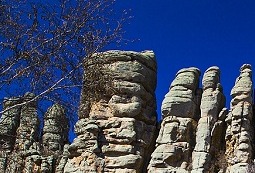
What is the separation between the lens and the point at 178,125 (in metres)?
24.9

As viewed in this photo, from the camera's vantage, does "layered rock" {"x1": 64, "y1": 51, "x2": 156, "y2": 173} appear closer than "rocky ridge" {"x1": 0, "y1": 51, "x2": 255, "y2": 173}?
No

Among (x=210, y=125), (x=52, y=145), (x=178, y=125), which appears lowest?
(x=210, y=125)

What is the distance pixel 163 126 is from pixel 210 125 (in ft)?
7.51

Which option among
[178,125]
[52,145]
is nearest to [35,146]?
[52,145]

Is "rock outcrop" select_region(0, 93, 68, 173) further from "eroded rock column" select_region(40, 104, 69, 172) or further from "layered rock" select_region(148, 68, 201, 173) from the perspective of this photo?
"layered rock" select_region(148, 68, 201, 173)

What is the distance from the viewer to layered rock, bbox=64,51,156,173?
24.5 m

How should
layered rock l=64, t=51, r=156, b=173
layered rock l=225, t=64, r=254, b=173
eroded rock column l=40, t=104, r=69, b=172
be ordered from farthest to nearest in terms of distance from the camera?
eroded rock column l=40, t=104, r=69, b=172, layered rock l=64, t=51, r=156, b=173, layered rock l=225, t=64, r=254, b=173

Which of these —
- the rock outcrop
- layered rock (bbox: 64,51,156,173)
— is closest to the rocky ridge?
layered rock (bbox: 64,51,156,173)

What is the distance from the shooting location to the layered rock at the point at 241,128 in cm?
2270

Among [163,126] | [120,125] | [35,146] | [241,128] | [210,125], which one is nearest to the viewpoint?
[241,128]

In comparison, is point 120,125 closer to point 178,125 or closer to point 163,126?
point 163,126

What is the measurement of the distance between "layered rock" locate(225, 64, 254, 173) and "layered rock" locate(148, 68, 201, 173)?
1834 millimetres

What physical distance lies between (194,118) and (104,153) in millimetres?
4574

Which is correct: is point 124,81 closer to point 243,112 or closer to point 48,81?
point 243,112
